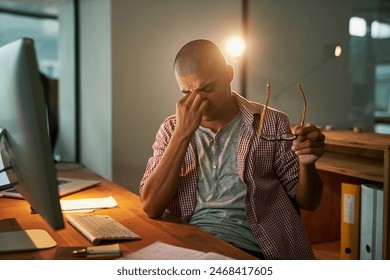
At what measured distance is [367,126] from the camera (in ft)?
7.43

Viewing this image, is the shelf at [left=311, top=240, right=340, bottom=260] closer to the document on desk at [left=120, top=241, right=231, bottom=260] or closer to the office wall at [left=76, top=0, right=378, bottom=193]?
the office wall at [left=76, top=0, right=378, bottom=193]

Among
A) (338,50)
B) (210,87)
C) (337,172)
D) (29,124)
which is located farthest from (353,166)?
(29,124)

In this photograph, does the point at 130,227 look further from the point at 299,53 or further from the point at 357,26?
the point at 357,26

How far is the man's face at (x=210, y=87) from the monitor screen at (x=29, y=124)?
0.56 meters

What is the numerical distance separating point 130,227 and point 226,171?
310 millimetres

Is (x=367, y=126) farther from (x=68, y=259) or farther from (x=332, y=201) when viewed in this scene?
(x=68, y=259)

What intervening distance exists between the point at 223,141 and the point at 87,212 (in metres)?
0.41

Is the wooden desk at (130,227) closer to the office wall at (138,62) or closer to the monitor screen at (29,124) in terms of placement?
the monitor screen at (29,124)

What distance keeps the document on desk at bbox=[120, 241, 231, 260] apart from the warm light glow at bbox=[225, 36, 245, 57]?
103 centimetres

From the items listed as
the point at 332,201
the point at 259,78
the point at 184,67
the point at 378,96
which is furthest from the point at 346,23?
the point at 184,67

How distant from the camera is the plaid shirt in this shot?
47.8 inches

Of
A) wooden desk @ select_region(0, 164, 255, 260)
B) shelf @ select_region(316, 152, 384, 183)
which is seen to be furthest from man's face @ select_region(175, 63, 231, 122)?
shelf @ select_region(316, 152, 384, 183)

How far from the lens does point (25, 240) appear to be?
989mm

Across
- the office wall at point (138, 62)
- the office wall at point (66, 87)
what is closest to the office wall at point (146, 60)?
the office wall at point (138, 62)
